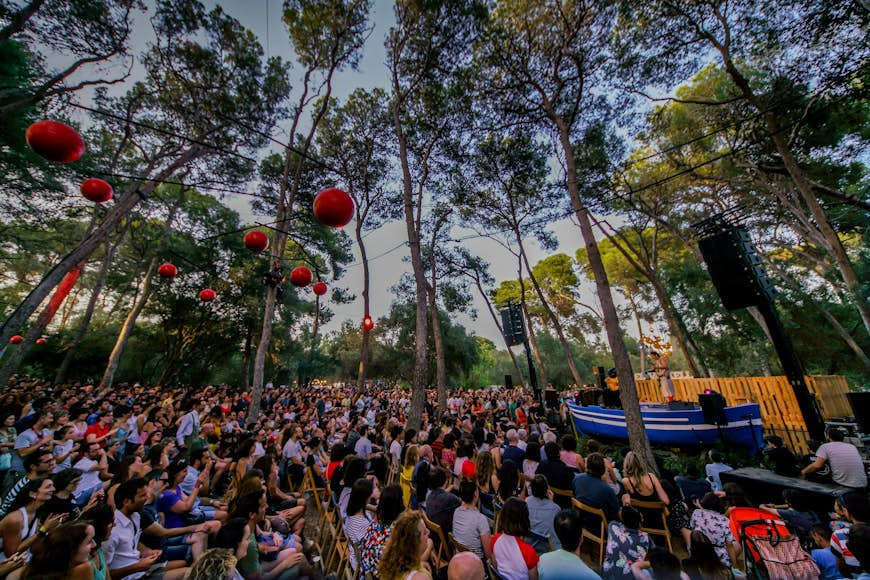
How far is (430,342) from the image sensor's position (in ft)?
77.2

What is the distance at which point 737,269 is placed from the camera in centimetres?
636

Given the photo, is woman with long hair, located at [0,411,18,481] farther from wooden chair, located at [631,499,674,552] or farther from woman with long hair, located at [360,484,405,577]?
wooden chair, located at [631,499,674,552]

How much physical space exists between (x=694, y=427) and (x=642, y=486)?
5836 millimetres

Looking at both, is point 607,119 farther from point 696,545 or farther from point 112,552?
point 112,552

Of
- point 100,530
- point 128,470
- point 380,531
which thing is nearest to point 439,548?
point 380,531

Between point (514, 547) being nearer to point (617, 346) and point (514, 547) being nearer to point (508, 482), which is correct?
point (508, 482)

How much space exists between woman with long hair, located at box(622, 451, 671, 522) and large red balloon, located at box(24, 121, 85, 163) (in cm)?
733

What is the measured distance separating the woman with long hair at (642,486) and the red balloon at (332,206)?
4125 millimetres

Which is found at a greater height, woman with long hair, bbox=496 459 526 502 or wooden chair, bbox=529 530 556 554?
woman with long hair, bbox=496 459 526 502

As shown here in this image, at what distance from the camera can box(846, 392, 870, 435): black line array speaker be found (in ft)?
16.8

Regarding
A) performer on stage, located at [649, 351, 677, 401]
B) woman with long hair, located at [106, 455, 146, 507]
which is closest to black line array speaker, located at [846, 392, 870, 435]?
performer on stage, located at [649, 351, 677, 401]

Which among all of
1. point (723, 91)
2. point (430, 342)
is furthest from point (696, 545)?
point (430, 342)

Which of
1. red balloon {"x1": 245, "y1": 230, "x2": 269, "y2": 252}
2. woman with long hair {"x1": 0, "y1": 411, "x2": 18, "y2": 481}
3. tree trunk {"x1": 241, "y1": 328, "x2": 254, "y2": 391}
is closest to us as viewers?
woman with long hair {"x1": 0, "y1": 411, "x2": 18, "y2": 481}

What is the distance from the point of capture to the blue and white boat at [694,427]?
680 cm
